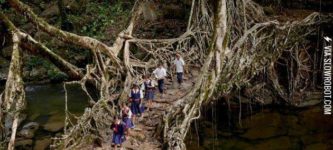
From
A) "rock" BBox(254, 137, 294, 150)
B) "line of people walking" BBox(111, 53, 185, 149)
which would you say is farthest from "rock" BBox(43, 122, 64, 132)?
"rock" BBox(254, 137, 294, 150)

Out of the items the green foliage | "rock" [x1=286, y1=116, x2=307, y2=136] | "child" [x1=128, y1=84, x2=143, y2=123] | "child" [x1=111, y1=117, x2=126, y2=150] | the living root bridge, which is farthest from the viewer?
the green foliage

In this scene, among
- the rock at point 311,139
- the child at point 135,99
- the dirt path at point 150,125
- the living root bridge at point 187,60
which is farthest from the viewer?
the rock at point 311,139

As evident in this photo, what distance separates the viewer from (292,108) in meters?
17.0

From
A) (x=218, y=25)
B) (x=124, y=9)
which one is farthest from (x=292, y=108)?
(x=124, y=9)

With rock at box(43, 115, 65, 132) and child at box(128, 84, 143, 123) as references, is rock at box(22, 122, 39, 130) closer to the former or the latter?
rock at box(43, 115, 65, 132)

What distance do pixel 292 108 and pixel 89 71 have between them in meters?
7.96

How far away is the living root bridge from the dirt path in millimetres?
261

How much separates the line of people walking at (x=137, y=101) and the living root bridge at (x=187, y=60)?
41 centimetres

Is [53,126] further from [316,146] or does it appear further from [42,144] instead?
[316,146]

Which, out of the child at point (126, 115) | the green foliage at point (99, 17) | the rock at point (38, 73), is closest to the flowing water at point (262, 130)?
the child at point (126, 115)

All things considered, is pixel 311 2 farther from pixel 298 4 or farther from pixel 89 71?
pixel 89 71

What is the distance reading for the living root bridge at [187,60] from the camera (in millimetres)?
10688

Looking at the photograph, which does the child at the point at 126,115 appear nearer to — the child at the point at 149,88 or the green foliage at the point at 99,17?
the child at the point at 149,88

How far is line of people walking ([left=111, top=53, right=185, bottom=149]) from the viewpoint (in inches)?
407
